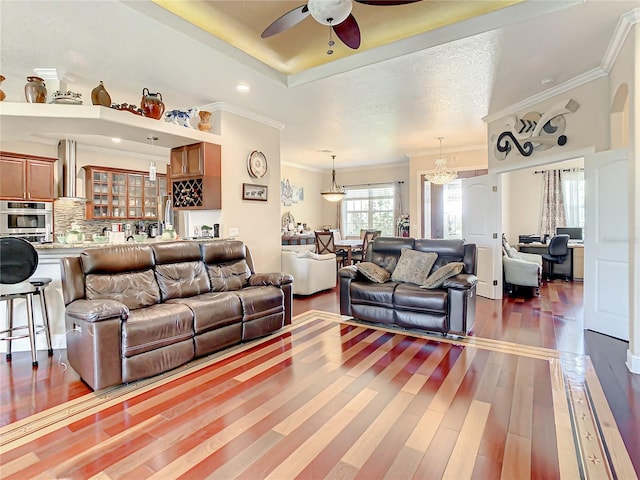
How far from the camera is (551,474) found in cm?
168

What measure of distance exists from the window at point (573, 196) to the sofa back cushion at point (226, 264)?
24.4 ft

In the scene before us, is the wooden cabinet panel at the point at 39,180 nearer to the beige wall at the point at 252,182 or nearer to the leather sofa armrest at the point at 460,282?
the beige wall at the point at 252,182

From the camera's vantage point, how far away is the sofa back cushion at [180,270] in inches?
137

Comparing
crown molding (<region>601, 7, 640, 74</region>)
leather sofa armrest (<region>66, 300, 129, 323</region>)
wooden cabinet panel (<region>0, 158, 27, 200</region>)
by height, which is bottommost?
leather sofa armrest (<region>66, 300, 129, 323</region>)

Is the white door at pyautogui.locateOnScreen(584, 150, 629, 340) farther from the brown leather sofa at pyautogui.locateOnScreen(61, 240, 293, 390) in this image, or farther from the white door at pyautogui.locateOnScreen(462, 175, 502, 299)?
the brown leather sofa at pyautogui.locateOnScreen(61, 240, 293, 390)

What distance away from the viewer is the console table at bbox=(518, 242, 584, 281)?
22.9ft

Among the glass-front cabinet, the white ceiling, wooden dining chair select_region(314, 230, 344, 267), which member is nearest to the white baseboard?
the white ceiling

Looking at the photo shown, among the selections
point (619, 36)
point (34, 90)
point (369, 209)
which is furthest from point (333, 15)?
point (369, 209)

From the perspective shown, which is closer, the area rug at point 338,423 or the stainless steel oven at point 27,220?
the area rug at point 338,423

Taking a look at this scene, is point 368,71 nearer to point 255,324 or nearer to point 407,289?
point 407,289

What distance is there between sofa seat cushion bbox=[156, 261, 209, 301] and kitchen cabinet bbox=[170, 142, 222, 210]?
1.14m

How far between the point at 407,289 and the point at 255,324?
1734 mm

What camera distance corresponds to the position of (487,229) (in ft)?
18.3

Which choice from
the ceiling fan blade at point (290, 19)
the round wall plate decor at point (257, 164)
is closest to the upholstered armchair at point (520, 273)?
the round wall plate decor at point (257, 164)
